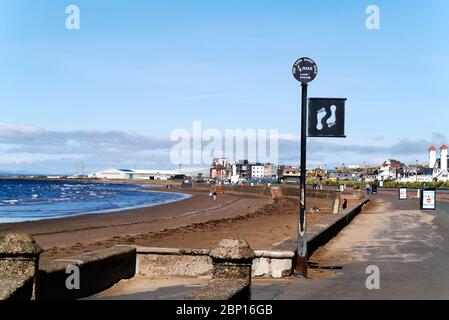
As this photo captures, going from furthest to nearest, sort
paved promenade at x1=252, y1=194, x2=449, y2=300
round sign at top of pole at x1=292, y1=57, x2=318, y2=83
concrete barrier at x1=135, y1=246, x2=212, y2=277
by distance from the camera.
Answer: concrete barrier at x1=135, y1=246, x2=212, y2=277, round sign at top of pole at x1=292, y1=57, x2=318, y2=83, paved promenade at x1=252, y1=194, x2=449, y2=300

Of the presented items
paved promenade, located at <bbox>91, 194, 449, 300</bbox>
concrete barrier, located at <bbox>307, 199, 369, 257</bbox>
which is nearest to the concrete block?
paved promenade, located at <bbox>91, 194, 449, 300</bbox>

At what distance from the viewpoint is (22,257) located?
705 centimetres

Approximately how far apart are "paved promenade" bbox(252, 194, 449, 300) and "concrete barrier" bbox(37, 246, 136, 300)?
2.48m

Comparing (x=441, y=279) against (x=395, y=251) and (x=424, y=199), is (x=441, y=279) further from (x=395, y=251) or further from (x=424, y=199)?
(x=424, y=199)

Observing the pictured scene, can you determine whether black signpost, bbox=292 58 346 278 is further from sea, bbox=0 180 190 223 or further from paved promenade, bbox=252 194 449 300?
sea, bbox=0 180 190 223

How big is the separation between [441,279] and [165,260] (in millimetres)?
5006

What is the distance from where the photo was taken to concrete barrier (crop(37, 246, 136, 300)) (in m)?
8.15

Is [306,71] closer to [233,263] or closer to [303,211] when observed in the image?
[303,211]

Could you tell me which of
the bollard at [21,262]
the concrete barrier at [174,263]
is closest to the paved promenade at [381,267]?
the concrete barrier at [174,263]

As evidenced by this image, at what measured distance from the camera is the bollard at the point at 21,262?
274 inches

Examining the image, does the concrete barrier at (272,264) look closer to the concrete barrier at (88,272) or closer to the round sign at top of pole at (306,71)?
the concrete barrier at (88,272)

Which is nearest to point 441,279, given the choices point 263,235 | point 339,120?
point 339,120
